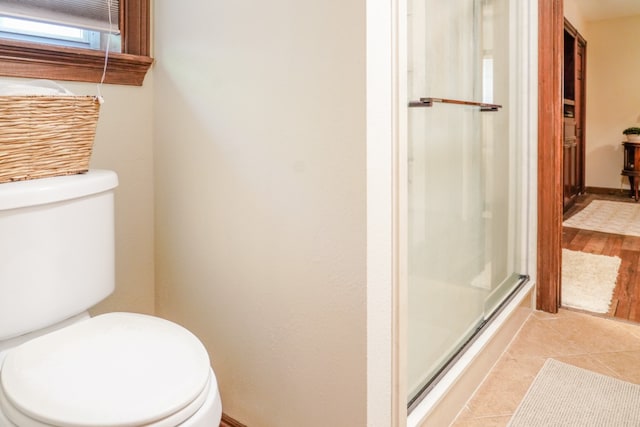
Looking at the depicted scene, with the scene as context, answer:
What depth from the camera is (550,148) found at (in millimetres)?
2061

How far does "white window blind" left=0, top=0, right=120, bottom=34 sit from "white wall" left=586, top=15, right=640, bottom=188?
20.1ft

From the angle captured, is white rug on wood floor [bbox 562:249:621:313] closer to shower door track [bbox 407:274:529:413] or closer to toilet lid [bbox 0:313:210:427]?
shower door track [bbox 407:274:529:413]

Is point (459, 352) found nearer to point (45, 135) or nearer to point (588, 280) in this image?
point (45, 135)

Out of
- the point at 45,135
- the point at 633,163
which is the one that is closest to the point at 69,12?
the point at 45,135

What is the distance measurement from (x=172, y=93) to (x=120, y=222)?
422mm

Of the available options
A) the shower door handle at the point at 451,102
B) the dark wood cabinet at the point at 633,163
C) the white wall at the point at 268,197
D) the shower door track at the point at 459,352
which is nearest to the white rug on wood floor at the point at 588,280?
the shower door track at the point at 459,352

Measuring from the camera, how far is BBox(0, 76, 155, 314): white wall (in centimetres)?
134

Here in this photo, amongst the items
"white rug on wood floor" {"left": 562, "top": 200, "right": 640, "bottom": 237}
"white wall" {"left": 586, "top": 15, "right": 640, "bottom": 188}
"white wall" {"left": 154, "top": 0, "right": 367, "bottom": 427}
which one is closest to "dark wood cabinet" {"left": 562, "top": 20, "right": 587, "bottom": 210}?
"white rug on wood floor" {"left": 562, "top": 200, "right": 640, "bottom": 237}

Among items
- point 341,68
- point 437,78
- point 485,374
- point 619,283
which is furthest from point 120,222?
point 619,283

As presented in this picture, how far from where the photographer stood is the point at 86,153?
1.14m

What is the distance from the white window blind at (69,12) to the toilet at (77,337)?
1.58 ft

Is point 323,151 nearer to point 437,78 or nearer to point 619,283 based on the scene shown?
point 437,78

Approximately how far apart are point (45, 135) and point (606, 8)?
598cm

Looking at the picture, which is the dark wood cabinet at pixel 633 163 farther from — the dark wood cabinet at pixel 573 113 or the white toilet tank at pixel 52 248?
the white toilet tank at pixel 52 248
